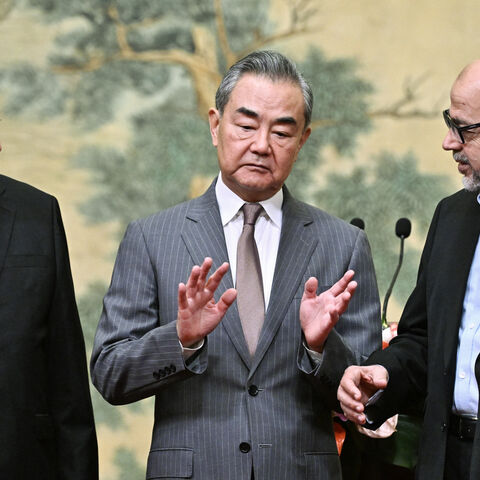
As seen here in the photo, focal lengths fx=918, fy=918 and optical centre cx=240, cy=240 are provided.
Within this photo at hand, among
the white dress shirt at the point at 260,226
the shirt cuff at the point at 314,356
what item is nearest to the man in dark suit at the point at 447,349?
the shirt cuff at the point at 314,356

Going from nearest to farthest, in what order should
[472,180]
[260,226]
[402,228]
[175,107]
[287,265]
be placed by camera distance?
[472,180] < [287,265] < [260,226] < [402,228] < [175,107]

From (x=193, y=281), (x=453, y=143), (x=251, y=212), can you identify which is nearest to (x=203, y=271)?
(x=193, y=281)

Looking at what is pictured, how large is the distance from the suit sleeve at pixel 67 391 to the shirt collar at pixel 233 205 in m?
0.52

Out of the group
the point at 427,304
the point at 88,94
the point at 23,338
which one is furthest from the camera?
the point at 88,94

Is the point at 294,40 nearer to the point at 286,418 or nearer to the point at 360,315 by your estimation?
the point at 360,315

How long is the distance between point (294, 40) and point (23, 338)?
284 centimetres

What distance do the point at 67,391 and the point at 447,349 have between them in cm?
105

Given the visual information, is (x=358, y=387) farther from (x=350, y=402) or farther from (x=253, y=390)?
(x=253, y=390)

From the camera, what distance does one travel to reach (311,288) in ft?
8.23

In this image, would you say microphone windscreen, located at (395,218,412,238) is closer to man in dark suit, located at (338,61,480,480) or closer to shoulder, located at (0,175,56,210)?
man in dark suit, located at (338,61,480,480)

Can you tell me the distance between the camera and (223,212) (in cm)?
281

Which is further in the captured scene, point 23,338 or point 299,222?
point 299,222

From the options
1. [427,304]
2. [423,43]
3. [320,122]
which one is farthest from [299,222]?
[423,43]

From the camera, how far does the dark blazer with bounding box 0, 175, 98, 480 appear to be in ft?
7.97
